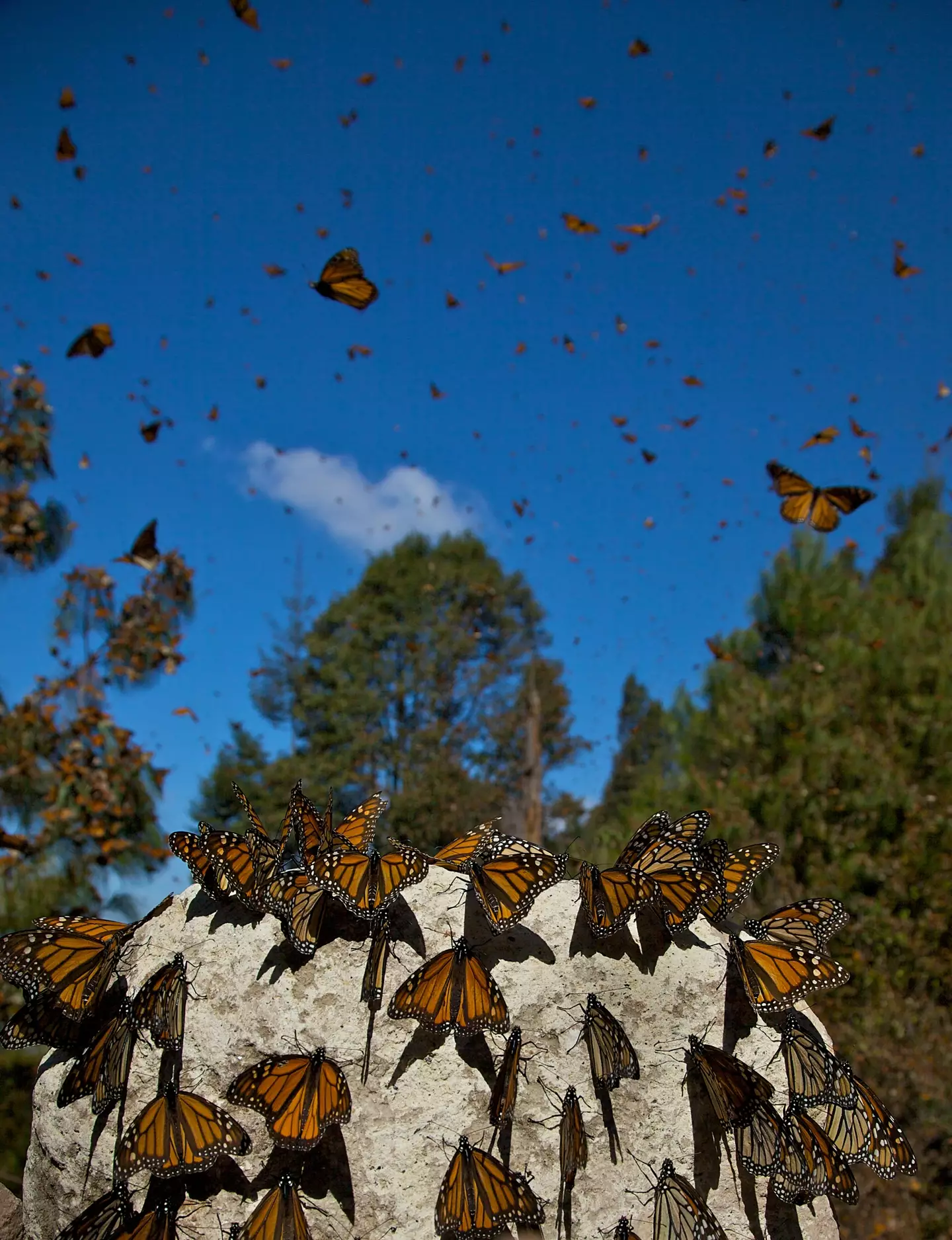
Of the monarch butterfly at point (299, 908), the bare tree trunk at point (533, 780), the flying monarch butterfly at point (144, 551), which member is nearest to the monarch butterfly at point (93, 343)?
the flying monarch butterfly at point (144, 551)

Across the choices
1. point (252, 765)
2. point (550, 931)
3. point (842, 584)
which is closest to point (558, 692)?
point (252, 765)

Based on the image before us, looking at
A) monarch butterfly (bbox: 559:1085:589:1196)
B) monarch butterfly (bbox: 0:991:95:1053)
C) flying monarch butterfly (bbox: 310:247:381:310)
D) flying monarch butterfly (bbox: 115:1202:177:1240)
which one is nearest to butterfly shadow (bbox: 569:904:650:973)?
monarch butterfly (bbox: 559:1085:589:1196)

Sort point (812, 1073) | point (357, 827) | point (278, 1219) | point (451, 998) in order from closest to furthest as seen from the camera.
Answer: point (278, 1219), point (451, 998), point (812, 1073), point (357, 827)

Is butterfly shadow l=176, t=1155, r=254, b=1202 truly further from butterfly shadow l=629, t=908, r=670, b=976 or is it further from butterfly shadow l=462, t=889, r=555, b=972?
butterfly shadow l=629, t=908, r=670, b=976

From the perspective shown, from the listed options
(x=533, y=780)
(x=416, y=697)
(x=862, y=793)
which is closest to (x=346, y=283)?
(x=862, y=793)

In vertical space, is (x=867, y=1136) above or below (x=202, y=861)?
below

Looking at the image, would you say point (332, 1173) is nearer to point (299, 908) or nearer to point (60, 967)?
point (299, 908)

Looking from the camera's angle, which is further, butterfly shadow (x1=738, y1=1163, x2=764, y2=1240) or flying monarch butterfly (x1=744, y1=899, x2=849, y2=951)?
flying monarch butterfly (x1=744, y1=899, x2=849, y2=951)
